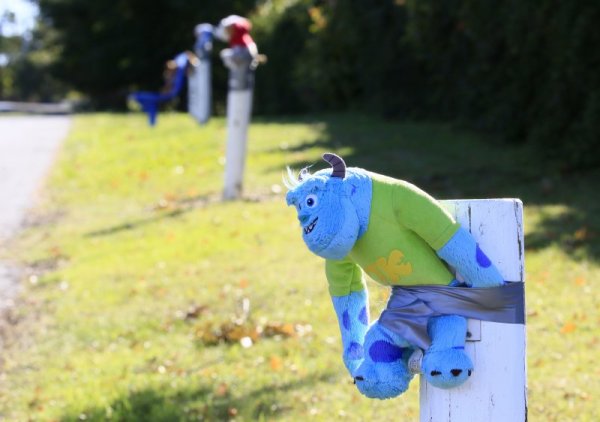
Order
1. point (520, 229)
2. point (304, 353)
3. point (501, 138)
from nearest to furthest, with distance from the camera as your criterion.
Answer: point (520, 229)
point (304, 353)
point (501, 138)

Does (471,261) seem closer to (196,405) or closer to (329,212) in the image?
(329,212)

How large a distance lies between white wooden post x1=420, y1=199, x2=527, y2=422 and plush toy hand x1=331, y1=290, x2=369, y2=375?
0.87 ft

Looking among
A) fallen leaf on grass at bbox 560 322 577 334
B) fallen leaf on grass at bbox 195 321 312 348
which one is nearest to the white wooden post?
fallen leaf on grass at bbox 560 322 577 334

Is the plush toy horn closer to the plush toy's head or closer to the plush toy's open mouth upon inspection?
the plush toy's head

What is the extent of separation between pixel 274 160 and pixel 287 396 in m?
8.97

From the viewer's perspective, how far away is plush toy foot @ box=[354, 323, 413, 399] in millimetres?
2439

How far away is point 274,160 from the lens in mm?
13516

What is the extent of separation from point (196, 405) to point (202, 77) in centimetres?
725

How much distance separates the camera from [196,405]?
4719mm

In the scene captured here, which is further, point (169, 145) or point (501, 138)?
point (169, 145)

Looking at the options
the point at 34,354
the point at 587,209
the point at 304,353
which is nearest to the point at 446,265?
the point at 304,353

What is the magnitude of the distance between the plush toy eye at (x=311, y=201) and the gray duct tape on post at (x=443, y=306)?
345 millimetres

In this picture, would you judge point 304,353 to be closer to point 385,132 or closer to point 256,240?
point 256,240

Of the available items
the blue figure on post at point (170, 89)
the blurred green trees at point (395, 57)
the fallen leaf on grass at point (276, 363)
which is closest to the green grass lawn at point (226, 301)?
the fallen leaf on grass at point (276, 363)
